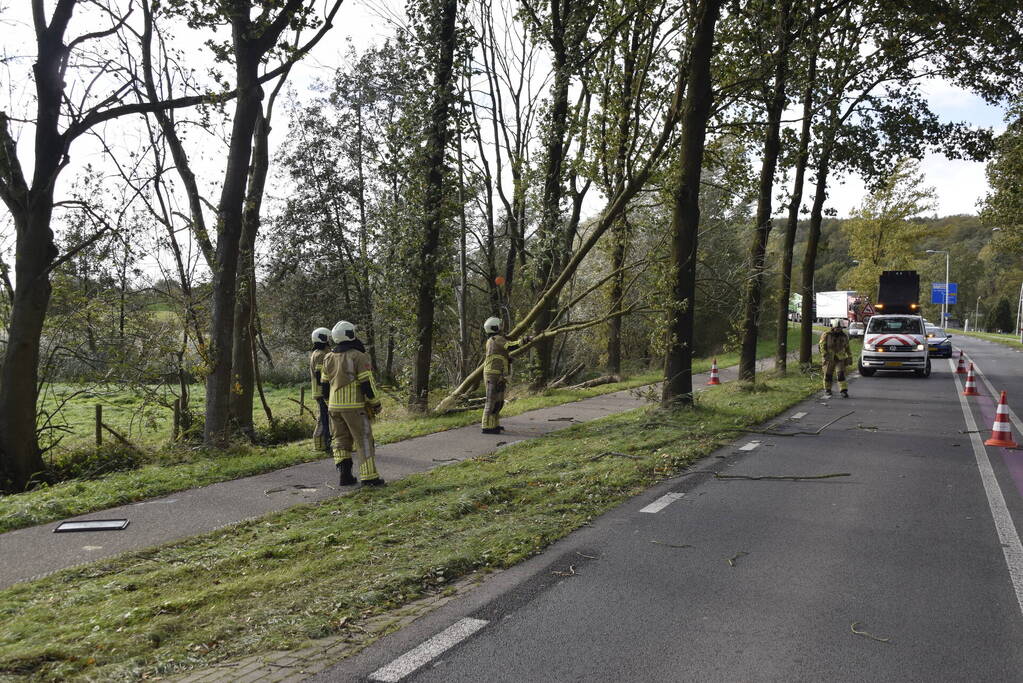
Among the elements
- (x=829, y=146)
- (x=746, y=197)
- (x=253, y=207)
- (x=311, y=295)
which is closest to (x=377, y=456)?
(x=253, y=207)

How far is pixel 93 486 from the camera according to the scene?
941cm

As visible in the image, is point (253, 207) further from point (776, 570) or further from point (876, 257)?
point (876, 257)

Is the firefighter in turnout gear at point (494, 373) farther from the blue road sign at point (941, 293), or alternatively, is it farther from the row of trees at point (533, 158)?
the blue road sign at point (941, 293)

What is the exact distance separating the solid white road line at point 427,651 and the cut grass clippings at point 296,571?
550mm

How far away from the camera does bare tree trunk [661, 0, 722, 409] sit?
50.6 feet

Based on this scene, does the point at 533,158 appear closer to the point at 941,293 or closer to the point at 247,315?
the point at 247,315

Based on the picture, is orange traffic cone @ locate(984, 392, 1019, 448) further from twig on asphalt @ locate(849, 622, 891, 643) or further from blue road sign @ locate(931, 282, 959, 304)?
blue road sign @ locate(931, 282, 959, 304)

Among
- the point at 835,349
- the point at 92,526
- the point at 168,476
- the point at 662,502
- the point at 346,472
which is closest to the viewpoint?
the point at 92,526

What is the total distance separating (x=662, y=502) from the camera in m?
8.09

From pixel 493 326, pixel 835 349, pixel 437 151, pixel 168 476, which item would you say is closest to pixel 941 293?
pixel 835 349

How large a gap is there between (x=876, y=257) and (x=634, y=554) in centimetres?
5186

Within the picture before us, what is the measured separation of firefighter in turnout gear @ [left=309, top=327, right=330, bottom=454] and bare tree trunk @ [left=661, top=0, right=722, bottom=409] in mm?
6651

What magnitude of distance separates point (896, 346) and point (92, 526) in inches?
1002

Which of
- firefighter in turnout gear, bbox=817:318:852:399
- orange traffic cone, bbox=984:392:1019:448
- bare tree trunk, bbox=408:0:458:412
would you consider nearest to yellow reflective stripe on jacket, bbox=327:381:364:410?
bare tree trunk, bbox=408:0:458:412
